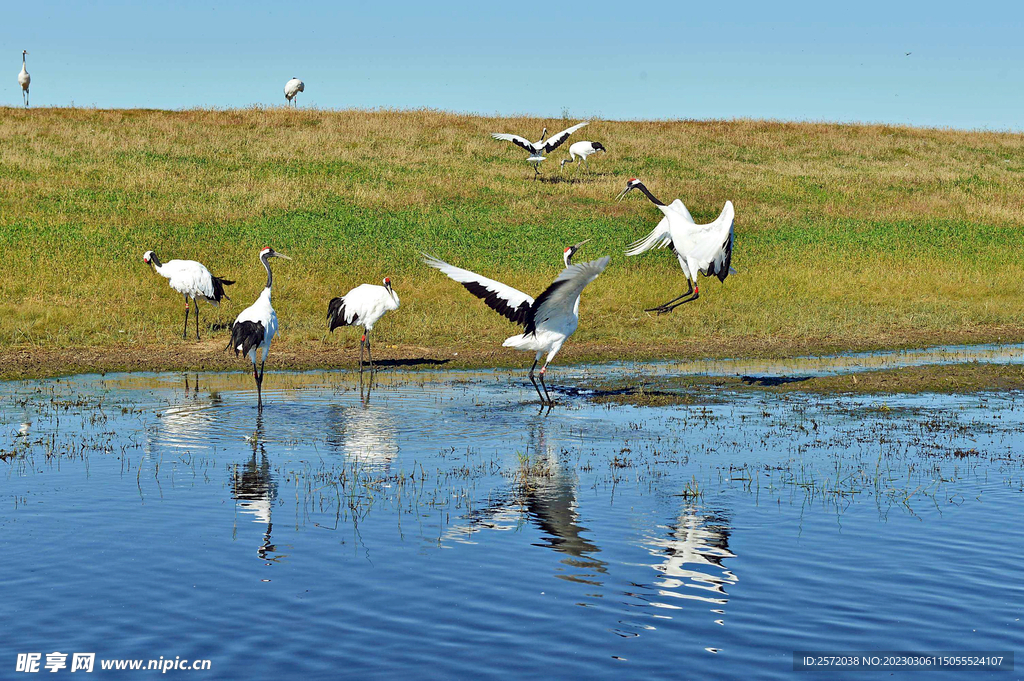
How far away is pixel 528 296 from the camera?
53.2 feet

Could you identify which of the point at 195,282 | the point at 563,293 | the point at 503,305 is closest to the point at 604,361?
the point at 503,305

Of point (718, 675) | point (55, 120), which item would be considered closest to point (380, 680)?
point (718, 675)

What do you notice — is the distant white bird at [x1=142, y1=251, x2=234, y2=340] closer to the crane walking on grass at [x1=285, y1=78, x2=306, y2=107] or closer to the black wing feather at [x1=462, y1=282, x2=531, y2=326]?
the black wing feather at [x1=462, y1=282, x2=531, y2=326]

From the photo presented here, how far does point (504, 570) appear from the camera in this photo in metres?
7.96

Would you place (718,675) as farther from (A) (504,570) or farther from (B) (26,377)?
(B) (26,377)

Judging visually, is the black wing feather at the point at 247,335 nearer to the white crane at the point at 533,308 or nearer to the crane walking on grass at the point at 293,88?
the white crane at the point at 533,308

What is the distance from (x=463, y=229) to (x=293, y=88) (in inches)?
1074

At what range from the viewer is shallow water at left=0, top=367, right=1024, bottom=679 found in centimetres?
654

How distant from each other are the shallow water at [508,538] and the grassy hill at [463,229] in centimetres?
801

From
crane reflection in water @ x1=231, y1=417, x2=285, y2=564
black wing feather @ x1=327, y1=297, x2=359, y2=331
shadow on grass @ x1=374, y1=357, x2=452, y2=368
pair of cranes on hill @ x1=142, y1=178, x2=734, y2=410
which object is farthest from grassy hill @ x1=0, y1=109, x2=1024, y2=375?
crane reflection in water @ x1=231, y1=417, x2=285, y2=564

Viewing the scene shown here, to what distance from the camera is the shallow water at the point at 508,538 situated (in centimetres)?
654

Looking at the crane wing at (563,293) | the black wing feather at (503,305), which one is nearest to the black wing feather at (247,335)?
the black wing feather at (503,305)

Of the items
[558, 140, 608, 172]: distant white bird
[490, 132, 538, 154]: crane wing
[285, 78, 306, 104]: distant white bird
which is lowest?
[490, 132, 538, 154]: crane wing

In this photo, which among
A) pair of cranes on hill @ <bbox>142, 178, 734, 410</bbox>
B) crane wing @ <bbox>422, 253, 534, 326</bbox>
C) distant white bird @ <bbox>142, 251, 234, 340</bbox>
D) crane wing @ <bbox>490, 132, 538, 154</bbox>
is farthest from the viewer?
crane wing @ <bbox>490, 132, 538, 154</bbox>
